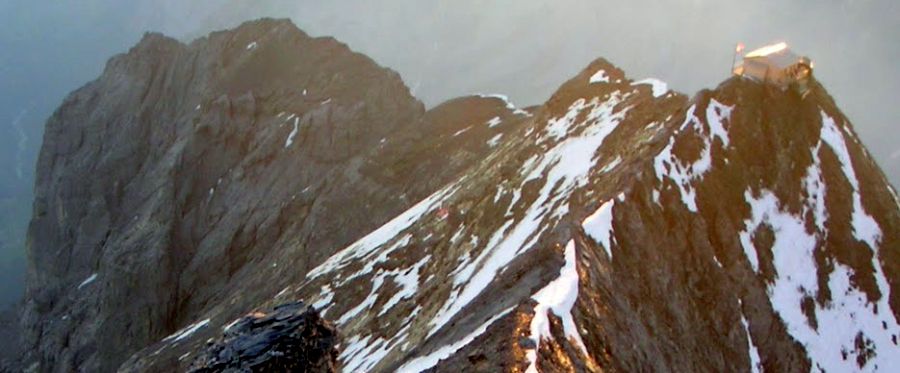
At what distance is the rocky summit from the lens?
35562 mm

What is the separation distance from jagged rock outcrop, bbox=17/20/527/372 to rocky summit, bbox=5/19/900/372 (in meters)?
0.40

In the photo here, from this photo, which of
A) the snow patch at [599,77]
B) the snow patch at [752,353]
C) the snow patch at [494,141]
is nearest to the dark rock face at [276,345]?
the snow patch at [752,353]

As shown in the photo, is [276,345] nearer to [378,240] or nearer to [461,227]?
[461,227]

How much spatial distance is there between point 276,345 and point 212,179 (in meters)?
107

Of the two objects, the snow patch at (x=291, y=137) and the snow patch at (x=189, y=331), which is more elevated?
the snow patch at (x=291, y=137)

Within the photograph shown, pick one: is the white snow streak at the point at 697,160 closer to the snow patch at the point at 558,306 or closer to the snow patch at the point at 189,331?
the snow patch at the point at 558,306

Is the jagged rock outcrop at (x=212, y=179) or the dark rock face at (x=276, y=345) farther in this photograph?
the jagged rock outcrop at (x=212, y=179)

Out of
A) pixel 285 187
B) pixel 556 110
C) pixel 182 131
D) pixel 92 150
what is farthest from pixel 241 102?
pixel 556 110

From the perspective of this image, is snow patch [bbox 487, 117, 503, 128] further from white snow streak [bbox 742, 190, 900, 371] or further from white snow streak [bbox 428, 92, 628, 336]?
white snow streak [bbox 742, 190, 900, 371]

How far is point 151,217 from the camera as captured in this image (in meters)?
122

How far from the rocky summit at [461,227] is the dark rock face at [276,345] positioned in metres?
0.09

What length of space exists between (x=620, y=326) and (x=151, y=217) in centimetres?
10274

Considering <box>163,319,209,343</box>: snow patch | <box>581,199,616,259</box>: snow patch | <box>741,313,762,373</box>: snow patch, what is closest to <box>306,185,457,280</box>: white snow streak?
<box>163,319,209,343</box>: snow patch

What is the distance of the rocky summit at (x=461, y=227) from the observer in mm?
35562
